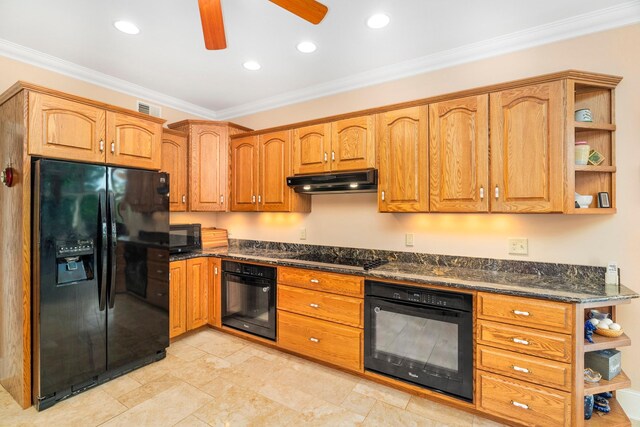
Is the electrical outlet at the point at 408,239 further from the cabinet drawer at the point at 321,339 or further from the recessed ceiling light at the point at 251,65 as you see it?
the recessed ceiling light at the point at 251,65

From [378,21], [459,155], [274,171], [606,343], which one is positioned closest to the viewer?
[606,343]

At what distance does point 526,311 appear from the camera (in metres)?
1.85

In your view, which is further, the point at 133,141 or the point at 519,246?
the point at 133,141

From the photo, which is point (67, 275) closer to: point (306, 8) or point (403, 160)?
point (306, 8)

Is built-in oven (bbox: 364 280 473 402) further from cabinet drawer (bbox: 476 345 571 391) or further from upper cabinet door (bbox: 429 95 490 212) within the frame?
upper cabinet door (bbox: 429 95 490 212)

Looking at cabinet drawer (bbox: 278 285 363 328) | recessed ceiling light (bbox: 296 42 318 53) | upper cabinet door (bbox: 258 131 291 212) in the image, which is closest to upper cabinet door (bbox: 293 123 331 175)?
upper cabinet door (bbox: 258 131 291 212)

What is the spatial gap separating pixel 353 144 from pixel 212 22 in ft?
4.78

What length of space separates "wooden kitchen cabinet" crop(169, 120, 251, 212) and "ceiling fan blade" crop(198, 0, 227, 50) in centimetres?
179

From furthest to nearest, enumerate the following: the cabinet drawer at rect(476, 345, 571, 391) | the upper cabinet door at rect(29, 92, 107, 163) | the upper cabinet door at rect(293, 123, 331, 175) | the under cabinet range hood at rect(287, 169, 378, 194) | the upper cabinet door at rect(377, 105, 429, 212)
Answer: the upper cabinet door at rect(293, 123, 331, 175) → the under cabinet range hood at rect(287, 169, 378, 194) → the upper cabinet door at rect(377, 105, 429, 212) → the upper cabinet door at rect(29, 92, 107, 163) → the cabinet drawer at rect(476, 345, 571, 391)

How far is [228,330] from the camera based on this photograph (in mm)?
3283

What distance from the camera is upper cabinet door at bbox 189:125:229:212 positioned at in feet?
11.3

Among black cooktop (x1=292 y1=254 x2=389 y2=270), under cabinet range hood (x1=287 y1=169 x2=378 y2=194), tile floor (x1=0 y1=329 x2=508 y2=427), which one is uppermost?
under cabinet range hood (x1=287 y1=169 x2=378 y2=194)

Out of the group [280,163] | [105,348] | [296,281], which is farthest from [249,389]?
[280,163]

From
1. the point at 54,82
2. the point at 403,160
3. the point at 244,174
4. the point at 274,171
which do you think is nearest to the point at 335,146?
the point at 403,160
